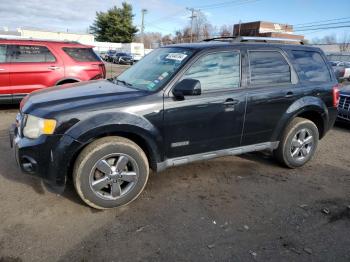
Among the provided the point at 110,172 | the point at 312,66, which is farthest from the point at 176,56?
the point at 312,66

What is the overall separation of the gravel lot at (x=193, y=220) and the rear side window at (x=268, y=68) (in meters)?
1.35

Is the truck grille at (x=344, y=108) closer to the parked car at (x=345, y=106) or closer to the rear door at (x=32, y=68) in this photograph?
the parked car at (x=345, y=106)

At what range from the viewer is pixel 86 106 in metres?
3.29

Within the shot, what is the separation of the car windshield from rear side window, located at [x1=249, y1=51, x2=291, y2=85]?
908 millimetres

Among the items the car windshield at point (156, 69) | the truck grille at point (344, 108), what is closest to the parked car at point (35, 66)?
the car windshield at point (156, 69)

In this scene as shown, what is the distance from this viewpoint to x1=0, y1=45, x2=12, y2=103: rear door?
743cm

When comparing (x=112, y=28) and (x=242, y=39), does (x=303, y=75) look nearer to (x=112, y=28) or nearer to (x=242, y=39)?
(x=242, y=39)

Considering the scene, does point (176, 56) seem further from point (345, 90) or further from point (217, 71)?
point (345, 90)

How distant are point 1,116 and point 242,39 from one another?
5881 millimetres

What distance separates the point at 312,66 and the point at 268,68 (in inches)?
A: 36.8

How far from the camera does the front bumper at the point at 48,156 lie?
320cm

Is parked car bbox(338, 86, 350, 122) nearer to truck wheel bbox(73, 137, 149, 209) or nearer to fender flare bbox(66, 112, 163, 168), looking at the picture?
fender flare bbox(66, 112, 163, 168)

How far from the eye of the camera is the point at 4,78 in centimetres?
745

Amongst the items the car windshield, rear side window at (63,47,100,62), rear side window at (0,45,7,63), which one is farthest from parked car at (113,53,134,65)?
the car windshield
